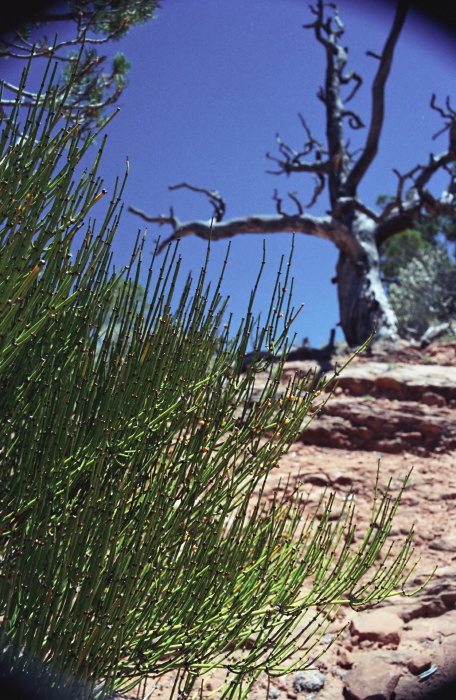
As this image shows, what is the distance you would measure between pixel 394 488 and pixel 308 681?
2.15 m

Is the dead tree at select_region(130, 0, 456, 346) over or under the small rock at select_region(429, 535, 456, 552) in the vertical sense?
over

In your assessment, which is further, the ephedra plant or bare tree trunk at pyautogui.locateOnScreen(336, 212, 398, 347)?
bare tree trunk at pyautogui.locateOnScreen(336, 212, 398, 347)

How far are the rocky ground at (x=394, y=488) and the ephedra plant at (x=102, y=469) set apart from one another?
822 millimetres

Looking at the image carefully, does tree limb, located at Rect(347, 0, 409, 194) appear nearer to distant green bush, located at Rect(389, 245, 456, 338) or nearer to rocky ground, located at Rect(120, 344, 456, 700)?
distant green bush, located at Rect(389, 245, 456, 338)

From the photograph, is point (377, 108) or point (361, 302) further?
point (377, 108)

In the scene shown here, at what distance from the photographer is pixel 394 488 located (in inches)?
197

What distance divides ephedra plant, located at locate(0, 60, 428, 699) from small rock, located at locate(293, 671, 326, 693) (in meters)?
0.99

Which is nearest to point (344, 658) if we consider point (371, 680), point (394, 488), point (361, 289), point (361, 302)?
point (371, 680)

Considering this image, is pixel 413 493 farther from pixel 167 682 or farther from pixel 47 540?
pixel 47 540

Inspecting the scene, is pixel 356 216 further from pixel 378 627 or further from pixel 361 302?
pixel 378 627

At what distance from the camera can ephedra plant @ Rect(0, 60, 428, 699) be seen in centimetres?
190

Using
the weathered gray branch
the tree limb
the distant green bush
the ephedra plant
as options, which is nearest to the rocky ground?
the ephedra plant

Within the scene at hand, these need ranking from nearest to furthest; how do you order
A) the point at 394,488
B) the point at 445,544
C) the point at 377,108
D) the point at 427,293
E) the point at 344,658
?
the point at 344,658, the point at 445,544, the point at 394,488, the point at 377,108, the point at 427,293

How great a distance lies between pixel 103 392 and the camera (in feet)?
7.07
